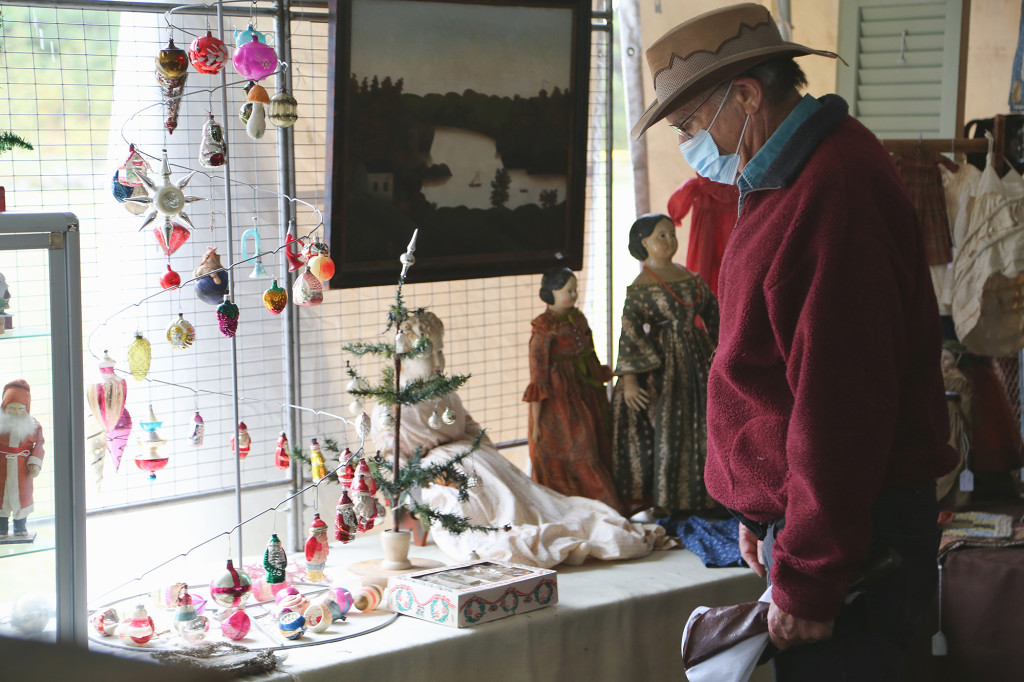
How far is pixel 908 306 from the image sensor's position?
5.22 feet

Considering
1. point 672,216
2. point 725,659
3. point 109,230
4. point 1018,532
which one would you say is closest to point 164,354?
point 109,230

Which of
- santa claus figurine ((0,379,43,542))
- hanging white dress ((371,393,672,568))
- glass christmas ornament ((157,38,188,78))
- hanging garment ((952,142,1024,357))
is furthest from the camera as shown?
hanging garment ((952,142,1024,357))

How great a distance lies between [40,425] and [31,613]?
0.41 m

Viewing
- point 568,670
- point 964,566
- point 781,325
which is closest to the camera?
point 781,325

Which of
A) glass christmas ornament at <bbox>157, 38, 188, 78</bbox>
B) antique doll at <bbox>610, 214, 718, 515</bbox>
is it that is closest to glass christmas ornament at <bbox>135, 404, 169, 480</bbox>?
glass christmas ornament at <bbox>157, 38, 188, 78</bbox>

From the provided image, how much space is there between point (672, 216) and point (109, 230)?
209cm

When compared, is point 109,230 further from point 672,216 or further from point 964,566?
point 964,566

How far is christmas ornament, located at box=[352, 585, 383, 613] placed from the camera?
285 cm

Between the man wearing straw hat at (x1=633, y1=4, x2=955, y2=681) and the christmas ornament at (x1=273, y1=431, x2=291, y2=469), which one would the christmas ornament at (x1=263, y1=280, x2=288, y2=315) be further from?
the man wearing straw hat at (x1=633, y1=4, x2=955, y2=681)

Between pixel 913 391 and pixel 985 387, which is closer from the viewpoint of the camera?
pixel 913 391

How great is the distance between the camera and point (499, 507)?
3.34 metres

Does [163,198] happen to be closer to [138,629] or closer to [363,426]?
[363,426]

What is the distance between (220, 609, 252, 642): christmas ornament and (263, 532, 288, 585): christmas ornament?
147 millimetres

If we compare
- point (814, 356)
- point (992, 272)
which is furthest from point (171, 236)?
point (992, 272)
